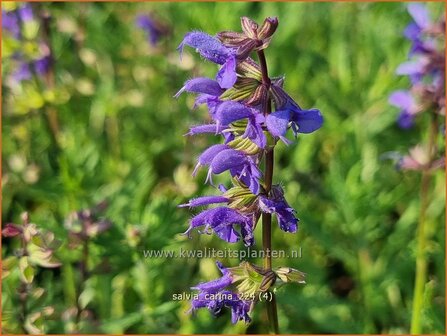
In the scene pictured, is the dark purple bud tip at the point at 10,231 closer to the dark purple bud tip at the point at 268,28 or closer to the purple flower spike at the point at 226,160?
the purple flower spike at the point at 226,160

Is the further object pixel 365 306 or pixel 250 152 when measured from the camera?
pixel 365 306

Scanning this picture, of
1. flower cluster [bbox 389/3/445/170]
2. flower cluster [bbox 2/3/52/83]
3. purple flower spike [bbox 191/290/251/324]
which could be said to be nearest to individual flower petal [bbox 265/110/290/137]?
purple flower spike [bbox 191/290/251/324]

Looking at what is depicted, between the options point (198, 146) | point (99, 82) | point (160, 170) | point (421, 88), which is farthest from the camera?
point (99, 82)

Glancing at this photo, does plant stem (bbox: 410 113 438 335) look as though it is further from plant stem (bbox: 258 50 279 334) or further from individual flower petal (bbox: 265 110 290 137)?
individual flower petal (bbox: 265 110 290 137)

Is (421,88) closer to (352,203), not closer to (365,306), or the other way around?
(352,203)

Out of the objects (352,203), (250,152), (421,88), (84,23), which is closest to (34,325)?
(250,152)

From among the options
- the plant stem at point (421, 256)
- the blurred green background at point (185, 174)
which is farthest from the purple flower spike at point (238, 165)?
the plant stem at point (421, 256)
